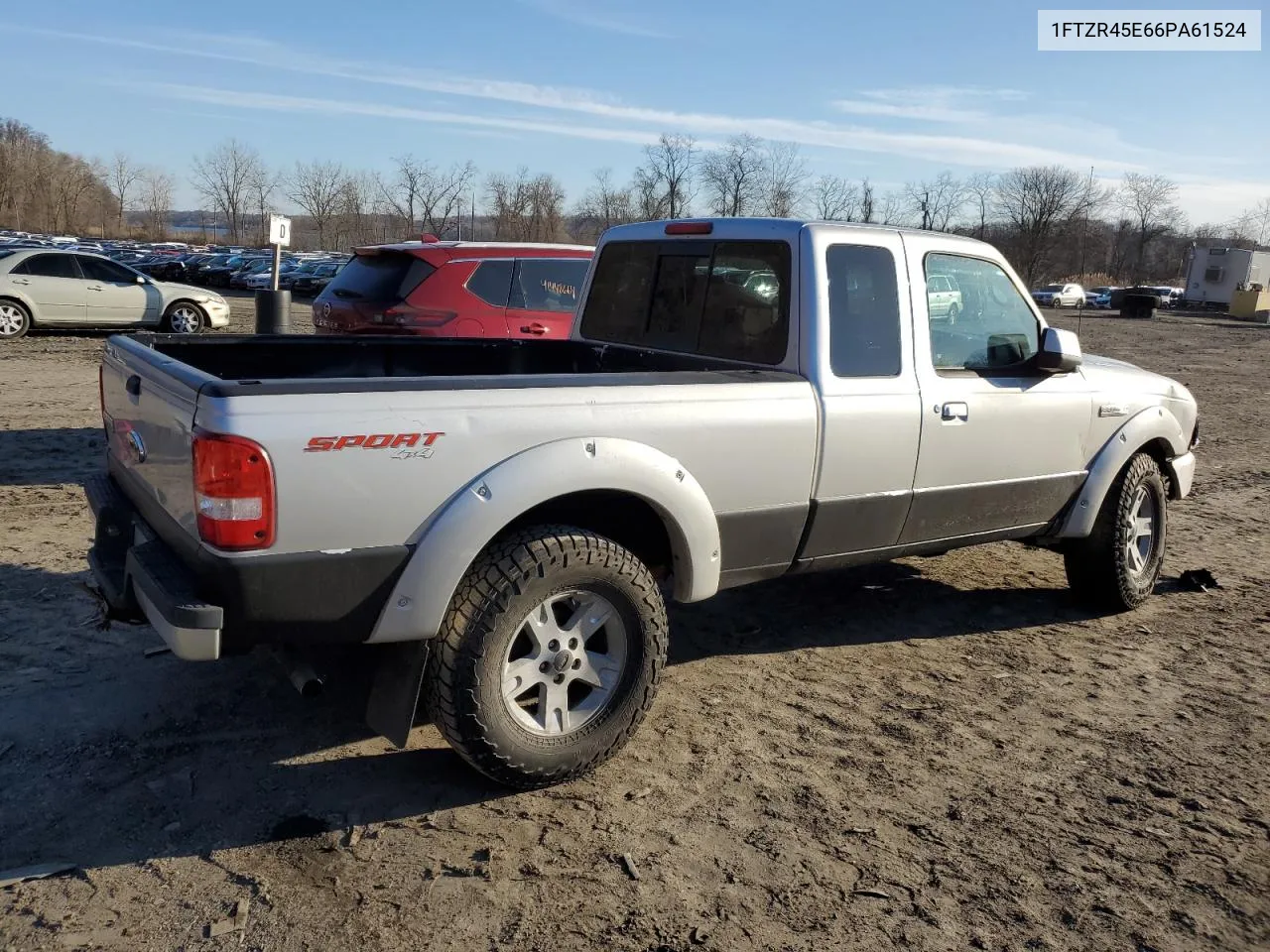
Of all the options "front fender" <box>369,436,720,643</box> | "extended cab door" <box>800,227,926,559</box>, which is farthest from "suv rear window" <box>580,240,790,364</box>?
"front fender" <box>369,436,720,643</box>

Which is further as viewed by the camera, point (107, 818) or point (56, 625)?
point (56, 625)

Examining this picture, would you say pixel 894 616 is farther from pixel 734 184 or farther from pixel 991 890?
pixel 734 184

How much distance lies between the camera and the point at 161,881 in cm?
308

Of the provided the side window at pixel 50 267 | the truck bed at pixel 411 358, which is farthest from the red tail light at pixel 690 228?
the side window at pixel 50 267

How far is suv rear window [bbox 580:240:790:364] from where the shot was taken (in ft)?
14.8

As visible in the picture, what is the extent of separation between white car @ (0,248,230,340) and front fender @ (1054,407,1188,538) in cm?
1586

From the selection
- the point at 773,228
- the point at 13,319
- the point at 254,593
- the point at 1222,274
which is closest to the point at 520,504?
the point at 254,593

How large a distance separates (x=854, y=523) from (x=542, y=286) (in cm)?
504

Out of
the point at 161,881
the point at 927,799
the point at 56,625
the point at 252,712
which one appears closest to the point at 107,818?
the point at 161,881

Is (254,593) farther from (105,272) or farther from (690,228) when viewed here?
(105,272)

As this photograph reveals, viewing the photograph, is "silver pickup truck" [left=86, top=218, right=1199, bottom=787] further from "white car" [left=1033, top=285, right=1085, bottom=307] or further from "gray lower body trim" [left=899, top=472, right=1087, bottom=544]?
"white car" [left=1033, top=285, right=1085, bottom=307]

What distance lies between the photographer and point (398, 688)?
3.43m

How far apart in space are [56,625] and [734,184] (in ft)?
227

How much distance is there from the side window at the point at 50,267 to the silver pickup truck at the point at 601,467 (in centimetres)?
1505
